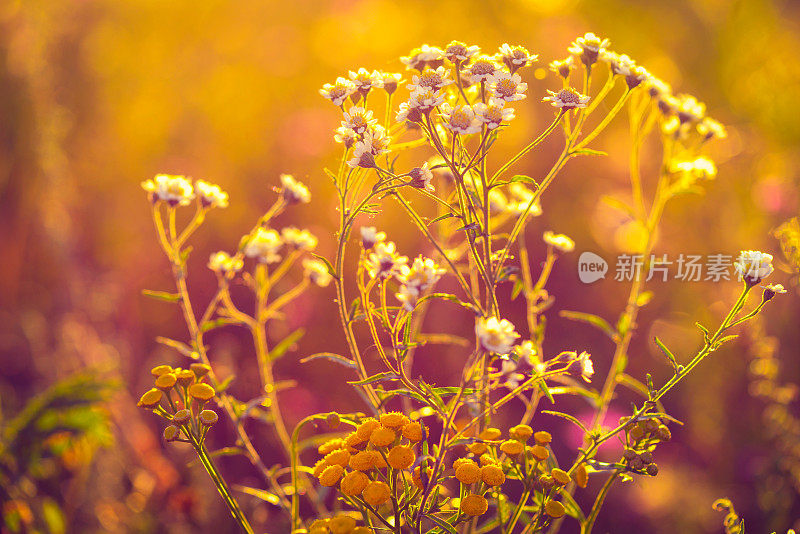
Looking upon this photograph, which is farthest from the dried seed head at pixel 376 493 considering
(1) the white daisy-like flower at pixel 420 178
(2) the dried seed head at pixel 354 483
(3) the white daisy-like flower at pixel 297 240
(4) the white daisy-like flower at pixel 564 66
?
(4) the white daisy-like flower at pixel 564 66

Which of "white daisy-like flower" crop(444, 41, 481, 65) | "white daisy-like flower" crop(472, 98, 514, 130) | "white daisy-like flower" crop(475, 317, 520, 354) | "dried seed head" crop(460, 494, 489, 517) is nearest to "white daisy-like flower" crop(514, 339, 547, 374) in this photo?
"white daisy-like flower" crop(475, 317, 520, 354)

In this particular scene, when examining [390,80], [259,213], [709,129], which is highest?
[259,213]

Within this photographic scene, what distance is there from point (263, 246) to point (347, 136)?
33 centimetres

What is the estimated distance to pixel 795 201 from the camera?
7.07ft

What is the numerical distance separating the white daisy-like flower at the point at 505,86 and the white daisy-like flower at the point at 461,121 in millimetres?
49

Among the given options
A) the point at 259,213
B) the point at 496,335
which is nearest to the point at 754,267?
the point at 496,335

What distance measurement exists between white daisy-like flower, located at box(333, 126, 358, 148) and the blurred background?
333mm

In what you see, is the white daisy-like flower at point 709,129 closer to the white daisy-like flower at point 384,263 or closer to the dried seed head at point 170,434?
the white daisy-like flower at point 384,263

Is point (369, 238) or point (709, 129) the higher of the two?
point (709, 129)

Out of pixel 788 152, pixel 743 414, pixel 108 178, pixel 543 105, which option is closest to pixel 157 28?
pixel 108 178

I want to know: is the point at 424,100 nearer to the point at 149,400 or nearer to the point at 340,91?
the point at 340,91

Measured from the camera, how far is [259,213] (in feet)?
9.72

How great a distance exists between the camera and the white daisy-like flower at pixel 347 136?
779 mm

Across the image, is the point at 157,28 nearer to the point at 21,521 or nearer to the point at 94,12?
the point at 94,12
